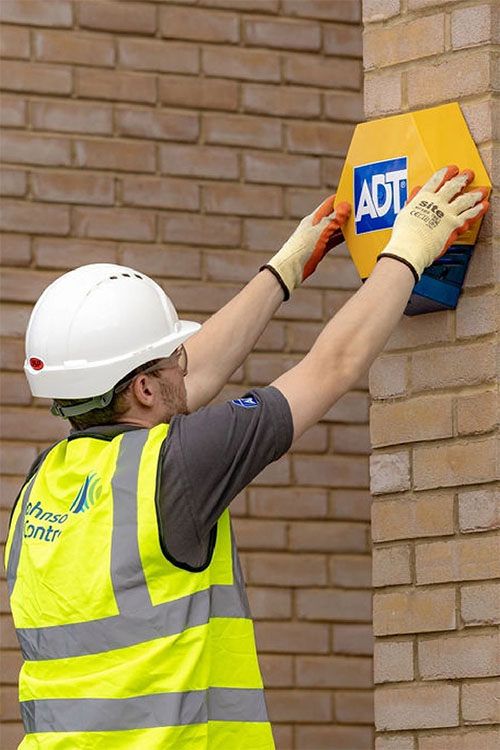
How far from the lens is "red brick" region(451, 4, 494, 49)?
4312mm

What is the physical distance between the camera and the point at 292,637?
20.5 ft

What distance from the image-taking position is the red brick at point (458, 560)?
4.21 m

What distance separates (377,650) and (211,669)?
29.5 inches

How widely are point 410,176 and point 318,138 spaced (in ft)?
7.39

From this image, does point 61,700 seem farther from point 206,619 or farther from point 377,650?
point 377,650

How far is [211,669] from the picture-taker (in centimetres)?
386

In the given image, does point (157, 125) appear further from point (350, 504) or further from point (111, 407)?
point (111, 407)

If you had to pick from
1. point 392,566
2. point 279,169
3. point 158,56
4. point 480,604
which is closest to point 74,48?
point 158,56

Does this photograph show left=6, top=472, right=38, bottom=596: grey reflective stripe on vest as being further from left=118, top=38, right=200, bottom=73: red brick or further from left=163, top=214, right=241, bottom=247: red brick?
left=118, top=38, right=200, bottom=73: red brick

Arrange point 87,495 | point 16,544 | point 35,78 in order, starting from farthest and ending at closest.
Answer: point 35,78 < point 16,544 < point 87,495

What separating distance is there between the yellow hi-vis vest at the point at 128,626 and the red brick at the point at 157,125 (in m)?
2.50

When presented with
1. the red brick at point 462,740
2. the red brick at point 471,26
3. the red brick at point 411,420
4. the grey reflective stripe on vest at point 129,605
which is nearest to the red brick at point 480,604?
the red brick at point 462,740

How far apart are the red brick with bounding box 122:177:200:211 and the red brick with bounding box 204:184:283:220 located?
0.17ft

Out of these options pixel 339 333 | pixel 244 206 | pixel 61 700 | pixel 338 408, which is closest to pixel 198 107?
pixel 244 206
